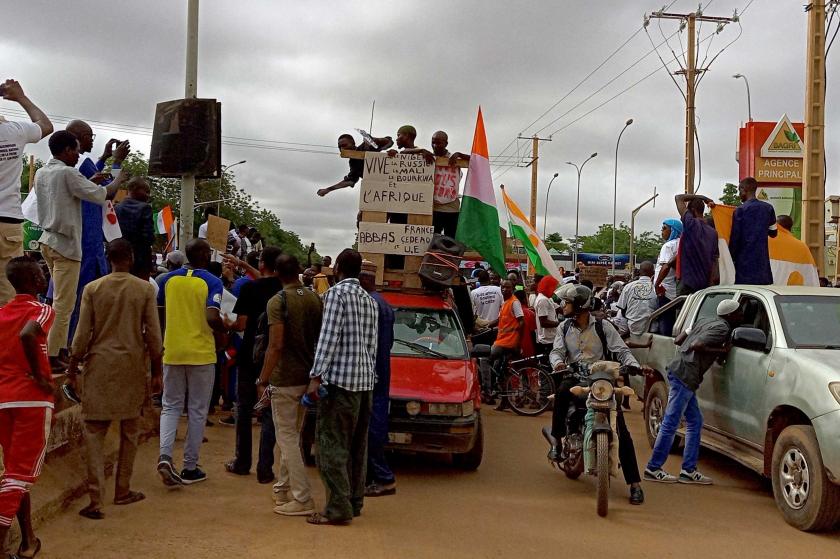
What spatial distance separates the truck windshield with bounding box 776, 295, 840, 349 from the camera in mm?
7352

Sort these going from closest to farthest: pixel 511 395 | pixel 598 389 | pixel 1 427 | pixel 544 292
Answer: pixel 1 427
pixel 598 389
pixel 511 395
pixel 544 292

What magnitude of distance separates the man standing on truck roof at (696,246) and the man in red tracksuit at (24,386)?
7.98 metres

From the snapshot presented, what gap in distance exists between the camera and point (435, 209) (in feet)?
34.3

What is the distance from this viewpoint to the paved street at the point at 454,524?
5.63 metres

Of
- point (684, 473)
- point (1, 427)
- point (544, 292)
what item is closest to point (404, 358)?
point (684, 473)

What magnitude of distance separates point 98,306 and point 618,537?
4321 millimetres

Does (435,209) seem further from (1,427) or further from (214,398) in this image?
(1,427)

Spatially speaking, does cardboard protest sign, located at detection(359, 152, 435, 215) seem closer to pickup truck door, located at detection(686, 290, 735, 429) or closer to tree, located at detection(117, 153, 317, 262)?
pickup truck door, located at detection(686, 290, 735, 429)

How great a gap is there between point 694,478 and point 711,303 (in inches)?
76.4

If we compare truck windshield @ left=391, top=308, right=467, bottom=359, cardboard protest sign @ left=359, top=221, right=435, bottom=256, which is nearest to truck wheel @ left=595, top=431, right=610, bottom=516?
truck windshield @ left=391, top=308, right=467, bottom=359

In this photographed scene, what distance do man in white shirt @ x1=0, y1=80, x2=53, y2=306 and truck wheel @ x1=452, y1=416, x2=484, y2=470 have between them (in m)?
4.52

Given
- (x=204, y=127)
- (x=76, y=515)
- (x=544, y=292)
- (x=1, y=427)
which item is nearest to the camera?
(x=1, y=427)

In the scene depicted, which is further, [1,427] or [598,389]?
[598,389]

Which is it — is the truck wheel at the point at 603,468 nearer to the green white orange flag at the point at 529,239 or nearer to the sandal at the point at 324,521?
the sandal at the point at 324,521
